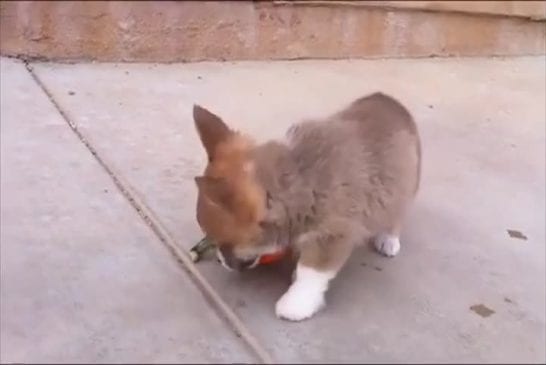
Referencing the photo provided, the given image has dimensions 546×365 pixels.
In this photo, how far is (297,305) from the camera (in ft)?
6.31

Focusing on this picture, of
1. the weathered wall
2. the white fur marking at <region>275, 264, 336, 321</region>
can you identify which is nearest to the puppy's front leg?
the white fur marking at <region>275, 264, 336, 321</region>

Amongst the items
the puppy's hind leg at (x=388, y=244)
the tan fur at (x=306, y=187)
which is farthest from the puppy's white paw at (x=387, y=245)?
the tan fur at (x=306, y=187)

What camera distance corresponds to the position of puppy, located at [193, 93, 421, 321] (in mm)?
1796

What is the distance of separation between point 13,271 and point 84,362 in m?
0.43

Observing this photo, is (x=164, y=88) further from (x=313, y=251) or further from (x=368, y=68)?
(x=313, y=251)

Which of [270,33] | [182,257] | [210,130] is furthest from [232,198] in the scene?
[270,33]

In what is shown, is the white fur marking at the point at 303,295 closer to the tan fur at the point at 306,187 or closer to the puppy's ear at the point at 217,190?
the tan fur at the point at 306,187

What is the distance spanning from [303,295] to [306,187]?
0.79 feet

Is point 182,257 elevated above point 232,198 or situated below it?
below

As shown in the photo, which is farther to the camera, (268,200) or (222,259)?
(222,259)

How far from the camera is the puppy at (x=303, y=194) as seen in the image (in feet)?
5.89

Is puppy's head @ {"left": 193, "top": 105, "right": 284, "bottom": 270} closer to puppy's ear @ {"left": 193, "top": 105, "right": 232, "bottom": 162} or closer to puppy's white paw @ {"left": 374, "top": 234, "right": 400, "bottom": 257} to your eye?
puppy's ear @ {"left": 193, "top": 105, "right": 232, "bottom": 162}

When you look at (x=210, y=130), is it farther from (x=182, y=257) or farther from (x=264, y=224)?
(x=182, y=257)

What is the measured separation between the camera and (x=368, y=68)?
13.6 ft
